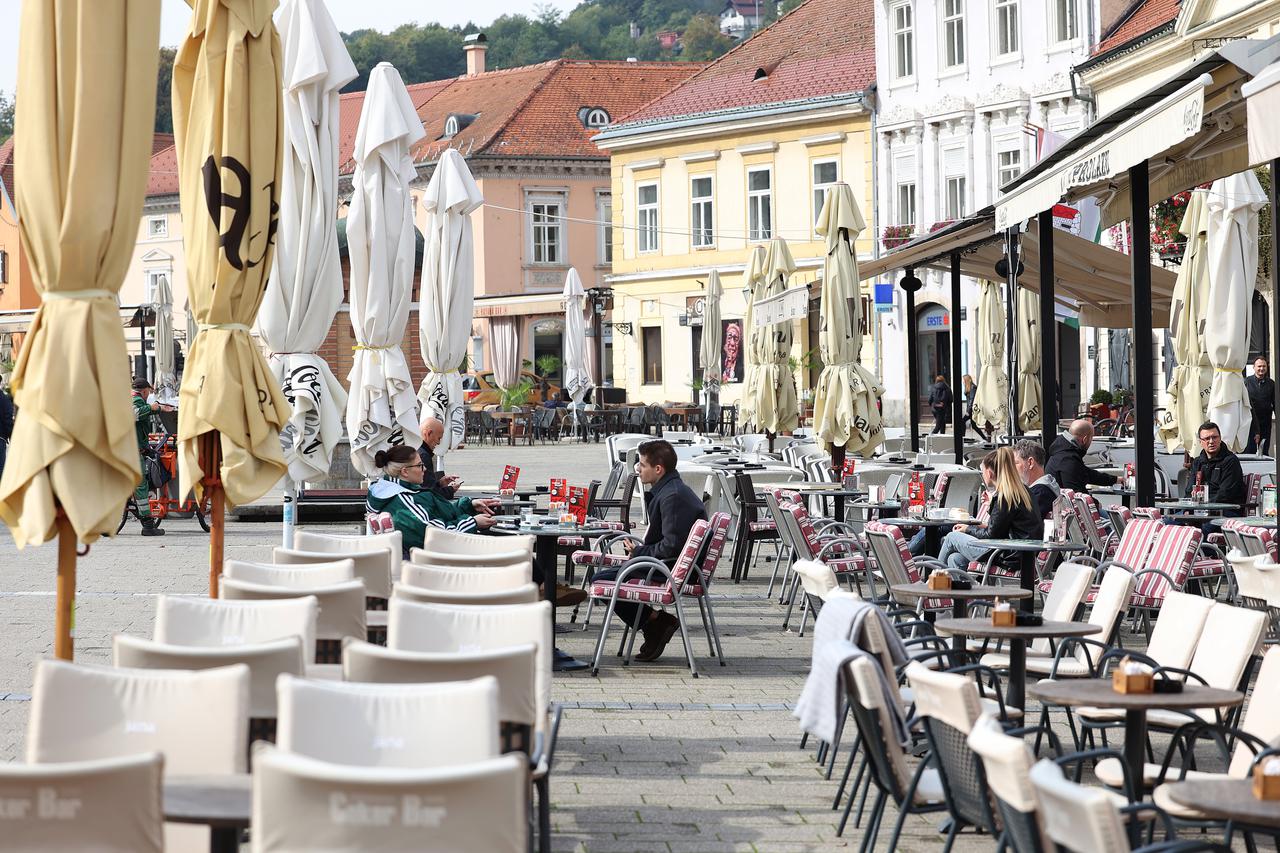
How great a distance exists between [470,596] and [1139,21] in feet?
102

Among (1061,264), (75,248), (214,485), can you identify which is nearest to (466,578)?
(214,485)

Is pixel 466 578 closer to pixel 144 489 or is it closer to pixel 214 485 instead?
pixel 214 485

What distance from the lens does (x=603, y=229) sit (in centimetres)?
5712

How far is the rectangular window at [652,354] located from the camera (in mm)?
48031

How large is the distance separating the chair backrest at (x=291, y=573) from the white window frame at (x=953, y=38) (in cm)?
3320

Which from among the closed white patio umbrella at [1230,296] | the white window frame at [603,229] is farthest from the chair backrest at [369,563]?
the white window frame at [603,229]

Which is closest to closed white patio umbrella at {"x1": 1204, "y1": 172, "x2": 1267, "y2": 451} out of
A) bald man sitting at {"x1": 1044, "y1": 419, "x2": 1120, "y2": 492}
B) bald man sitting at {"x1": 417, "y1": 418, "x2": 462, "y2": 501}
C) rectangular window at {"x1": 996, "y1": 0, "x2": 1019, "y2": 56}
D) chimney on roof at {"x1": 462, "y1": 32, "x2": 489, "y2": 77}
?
bald man sitting at {"x1": 1044, "y1": 419, "x2": 1120, "y2": 492}

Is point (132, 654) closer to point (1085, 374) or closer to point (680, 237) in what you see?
point (1085, 374)

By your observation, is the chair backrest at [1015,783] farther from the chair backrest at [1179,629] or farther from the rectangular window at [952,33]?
the rectangular window at [952,33]

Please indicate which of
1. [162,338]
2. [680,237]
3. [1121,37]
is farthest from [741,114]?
[162,338]

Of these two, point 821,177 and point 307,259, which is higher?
point 821,177

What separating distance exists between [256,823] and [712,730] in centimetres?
478

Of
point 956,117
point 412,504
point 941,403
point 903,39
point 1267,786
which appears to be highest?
point 903,39

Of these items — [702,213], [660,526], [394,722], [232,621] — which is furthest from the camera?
[702,213]
